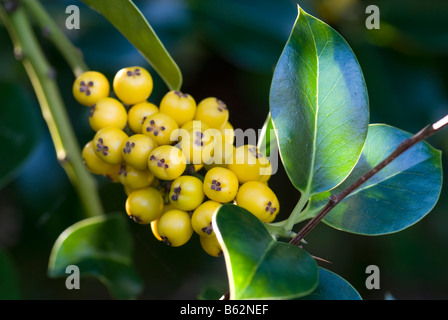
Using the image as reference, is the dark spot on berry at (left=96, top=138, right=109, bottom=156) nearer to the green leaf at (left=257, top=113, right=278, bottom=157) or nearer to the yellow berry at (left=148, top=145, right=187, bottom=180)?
the yellow berry at (left=148, top=145, right=187, bottom=180)

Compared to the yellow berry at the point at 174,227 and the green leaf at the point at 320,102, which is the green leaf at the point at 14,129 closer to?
the yellow berry at the point at 174,227

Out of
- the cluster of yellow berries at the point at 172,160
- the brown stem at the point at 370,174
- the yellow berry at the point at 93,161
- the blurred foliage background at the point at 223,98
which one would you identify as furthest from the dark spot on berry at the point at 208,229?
the blurred foliage background at the point at 223,98

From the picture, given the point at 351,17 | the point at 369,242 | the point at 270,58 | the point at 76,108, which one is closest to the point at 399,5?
the point at 351,17

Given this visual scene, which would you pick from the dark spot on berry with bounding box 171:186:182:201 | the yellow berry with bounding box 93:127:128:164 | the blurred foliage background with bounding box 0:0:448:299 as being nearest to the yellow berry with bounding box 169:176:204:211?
the dark spot on berry with bounding box 171:186:182:201

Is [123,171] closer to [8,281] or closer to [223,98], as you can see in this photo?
[8,281]

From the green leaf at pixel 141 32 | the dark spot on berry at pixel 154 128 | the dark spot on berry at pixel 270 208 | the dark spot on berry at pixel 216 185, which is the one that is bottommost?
the dark spot on berry at pixel 270 208

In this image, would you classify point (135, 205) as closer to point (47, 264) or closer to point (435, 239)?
point (47, 264)
